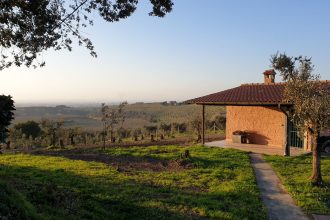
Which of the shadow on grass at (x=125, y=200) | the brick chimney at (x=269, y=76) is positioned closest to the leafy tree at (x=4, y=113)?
the shadow on grass at (x=125, y=200)

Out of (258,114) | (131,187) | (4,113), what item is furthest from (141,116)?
(131,187)

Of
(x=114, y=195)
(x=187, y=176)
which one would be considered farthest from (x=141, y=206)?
(x=187, y=176)

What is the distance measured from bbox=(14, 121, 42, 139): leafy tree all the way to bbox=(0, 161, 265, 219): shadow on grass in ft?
71.7

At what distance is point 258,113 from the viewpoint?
2345cm

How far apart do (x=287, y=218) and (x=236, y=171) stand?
546 cm

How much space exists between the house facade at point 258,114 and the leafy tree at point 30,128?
17.0 metres

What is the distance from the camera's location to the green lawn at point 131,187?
28.9 feet

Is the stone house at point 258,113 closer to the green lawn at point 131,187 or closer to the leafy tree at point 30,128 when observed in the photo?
the green lawn at point 131,187

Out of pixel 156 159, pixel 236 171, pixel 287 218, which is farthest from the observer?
pixel 156 159

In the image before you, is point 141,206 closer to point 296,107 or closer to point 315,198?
point 315,198

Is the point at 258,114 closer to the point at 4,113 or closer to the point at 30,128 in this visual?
the point at 4,113

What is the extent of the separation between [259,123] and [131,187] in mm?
13655

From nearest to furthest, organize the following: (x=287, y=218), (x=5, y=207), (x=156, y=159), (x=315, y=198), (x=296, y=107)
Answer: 1. (x=5, y=207)
2. (x=287, y=218)
3. (x=315, y=198)
4. (x=296, y=107)
5. (x=156, y=159)

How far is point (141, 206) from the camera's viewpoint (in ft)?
31.5
